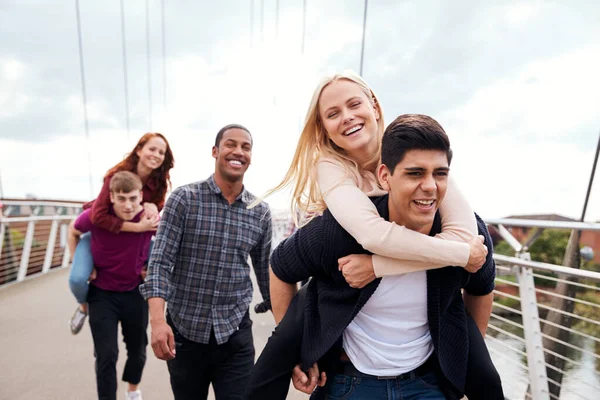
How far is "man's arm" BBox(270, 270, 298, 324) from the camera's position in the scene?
4.09ft

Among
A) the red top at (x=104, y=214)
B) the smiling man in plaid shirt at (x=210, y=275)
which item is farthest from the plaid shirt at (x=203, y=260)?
the red top at (x=104, y=214)

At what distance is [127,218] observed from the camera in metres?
2.61

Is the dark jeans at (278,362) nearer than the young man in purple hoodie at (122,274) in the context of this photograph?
Yes

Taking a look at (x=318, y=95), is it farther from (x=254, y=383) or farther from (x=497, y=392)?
(x=497, y=392)

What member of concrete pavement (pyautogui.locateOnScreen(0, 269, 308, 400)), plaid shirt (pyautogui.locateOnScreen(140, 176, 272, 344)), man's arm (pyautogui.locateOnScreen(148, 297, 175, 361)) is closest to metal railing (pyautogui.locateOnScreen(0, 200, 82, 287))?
concrete pavement (pyautogui.locateOnScreen(0, 269, 308, 400))

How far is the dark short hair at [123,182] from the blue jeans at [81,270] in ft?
1.29

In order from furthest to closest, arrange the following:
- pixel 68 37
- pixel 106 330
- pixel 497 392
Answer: pixel 68 37, pixel 106 330, pixel 497 392

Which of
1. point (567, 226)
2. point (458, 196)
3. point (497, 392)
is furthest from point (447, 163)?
point (567, 226)

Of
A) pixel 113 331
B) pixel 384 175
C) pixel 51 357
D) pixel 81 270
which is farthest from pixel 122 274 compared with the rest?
pixel 384 175

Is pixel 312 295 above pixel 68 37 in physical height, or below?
below

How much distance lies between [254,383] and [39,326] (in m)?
4.38

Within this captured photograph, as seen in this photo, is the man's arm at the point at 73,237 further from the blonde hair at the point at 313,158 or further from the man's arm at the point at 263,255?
the blonde hair at the point at 313,158

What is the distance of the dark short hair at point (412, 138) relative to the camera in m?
0.98

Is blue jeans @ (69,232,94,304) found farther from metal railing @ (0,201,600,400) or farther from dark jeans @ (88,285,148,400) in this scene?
metal railing @ (0,201,600,400)
